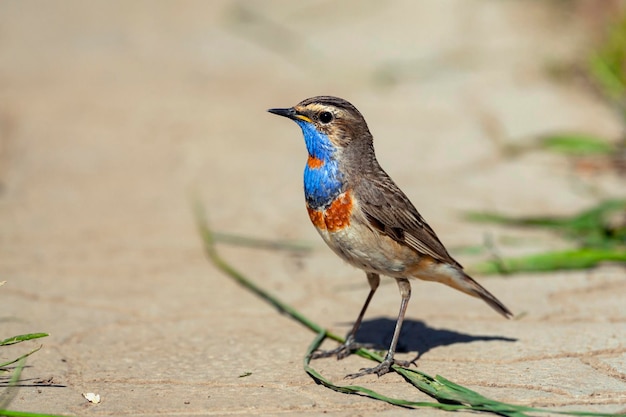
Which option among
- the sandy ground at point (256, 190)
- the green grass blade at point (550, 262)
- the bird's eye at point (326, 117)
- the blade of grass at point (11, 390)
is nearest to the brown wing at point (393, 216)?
the bird's eye at point (326, 117)

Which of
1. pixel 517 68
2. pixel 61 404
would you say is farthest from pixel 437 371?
pixel 517 68

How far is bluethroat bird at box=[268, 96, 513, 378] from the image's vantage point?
16.3 feet

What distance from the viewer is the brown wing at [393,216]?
5.05 metres

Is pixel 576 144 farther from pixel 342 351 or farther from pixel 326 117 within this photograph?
pixel 342 351

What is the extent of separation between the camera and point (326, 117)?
518cm

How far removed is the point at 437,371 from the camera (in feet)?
16.0

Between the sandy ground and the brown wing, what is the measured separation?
594 mm

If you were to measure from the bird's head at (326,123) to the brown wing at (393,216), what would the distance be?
9.8 inches

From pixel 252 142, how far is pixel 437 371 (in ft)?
15.2

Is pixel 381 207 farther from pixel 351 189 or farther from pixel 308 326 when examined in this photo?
pixel 308 326

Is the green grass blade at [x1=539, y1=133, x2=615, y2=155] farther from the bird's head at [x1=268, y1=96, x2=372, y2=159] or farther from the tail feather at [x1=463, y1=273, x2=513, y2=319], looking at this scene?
the bird's head at [x1=268, y1=96, x2=372, y2=159]

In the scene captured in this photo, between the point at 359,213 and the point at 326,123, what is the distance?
550mm

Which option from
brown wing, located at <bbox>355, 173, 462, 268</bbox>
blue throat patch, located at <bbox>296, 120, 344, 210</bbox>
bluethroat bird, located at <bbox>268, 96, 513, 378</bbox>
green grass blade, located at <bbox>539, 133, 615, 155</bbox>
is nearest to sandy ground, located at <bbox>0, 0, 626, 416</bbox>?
green grass blade, located at <bbox>539, 133, 615, 155</bbox>

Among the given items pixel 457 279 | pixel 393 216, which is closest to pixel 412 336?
pixel 457 279
